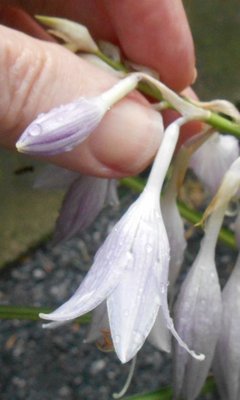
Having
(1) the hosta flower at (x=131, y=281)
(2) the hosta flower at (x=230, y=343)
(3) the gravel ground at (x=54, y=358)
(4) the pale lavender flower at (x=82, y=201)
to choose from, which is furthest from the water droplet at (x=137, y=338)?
(3) the gravel ground at (x=54, y=358)

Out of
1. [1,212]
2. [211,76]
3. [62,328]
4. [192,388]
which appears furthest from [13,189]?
[192,388]

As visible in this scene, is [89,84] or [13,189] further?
[13,189]

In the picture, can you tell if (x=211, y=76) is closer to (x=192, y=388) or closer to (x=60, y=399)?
(x=60, y=399)

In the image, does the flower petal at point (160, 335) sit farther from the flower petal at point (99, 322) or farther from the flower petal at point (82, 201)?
the flower petal at point (82, 201)

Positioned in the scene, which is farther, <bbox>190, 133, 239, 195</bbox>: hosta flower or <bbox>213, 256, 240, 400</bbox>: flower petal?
<bbox>190, 133, 239, 195</bbox>: hosta flower

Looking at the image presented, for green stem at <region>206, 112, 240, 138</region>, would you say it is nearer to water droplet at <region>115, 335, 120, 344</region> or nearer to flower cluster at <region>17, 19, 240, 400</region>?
flower cluster at <region>17, 19, 240, 400</region>

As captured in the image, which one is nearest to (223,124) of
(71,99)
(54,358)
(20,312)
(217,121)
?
(217,121)

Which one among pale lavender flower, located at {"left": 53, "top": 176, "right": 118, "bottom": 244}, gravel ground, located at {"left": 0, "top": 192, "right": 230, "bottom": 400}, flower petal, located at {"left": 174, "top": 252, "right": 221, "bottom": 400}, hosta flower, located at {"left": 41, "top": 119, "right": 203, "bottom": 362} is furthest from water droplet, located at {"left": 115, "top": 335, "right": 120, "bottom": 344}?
gravel ground, located at {"left": 0, "top": 192, "right": 230, "bottom": 400}
